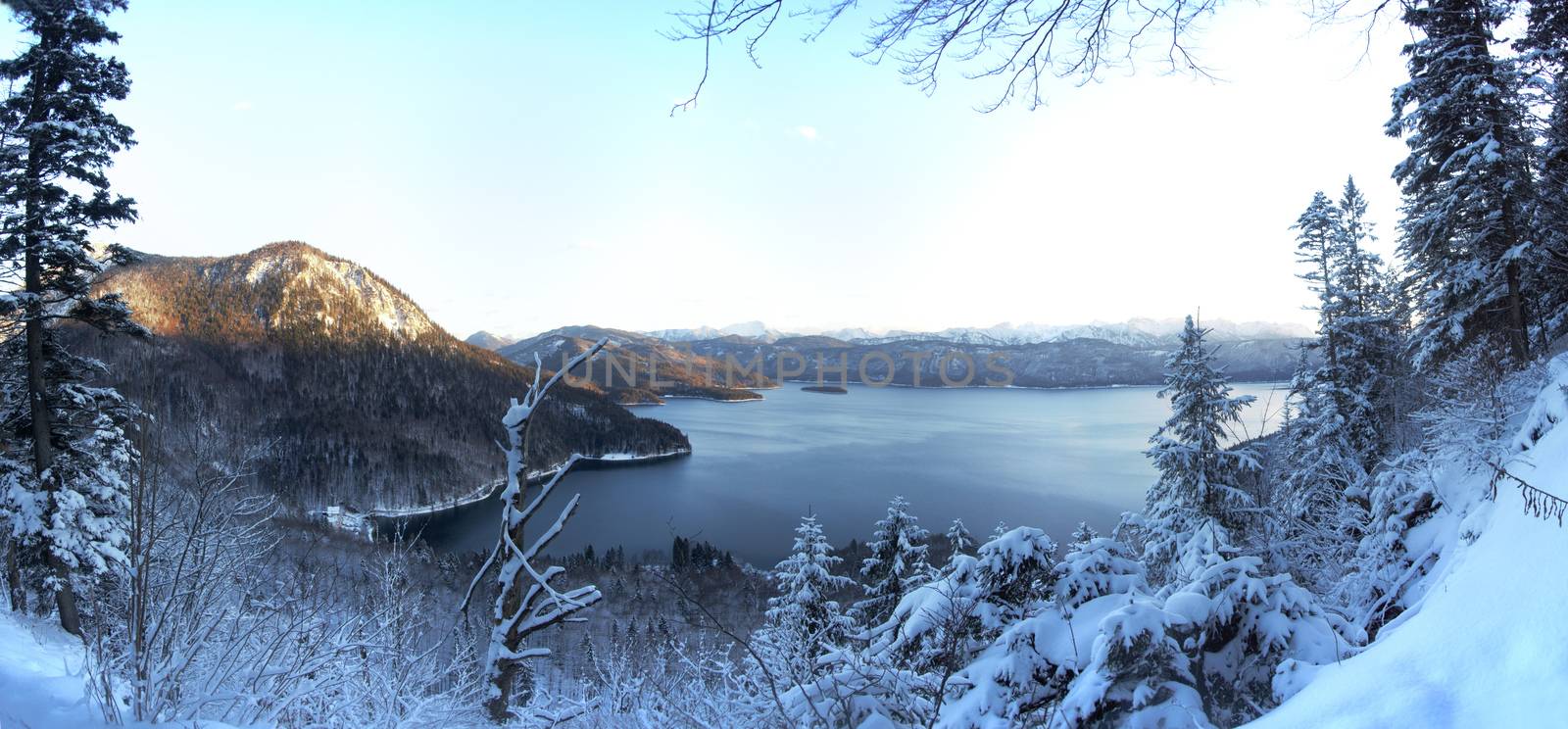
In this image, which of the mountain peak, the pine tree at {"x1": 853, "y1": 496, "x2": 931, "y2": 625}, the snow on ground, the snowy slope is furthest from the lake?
the mountain peak

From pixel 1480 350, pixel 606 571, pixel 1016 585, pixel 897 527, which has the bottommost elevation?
pixel 606 571

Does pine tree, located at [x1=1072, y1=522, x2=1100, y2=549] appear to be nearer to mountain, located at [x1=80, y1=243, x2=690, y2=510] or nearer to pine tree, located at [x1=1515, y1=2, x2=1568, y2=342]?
pine tree, located at [x1=1515, y1=2, x2=1568, y2=342]

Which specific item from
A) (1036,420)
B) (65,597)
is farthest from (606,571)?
(1036,420)

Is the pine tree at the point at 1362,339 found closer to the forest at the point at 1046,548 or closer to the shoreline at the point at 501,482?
the forest at the point at 1046,548

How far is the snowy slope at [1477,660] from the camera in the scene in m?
1.67

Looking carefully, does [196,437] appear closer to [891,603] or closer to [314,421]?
[891,603]

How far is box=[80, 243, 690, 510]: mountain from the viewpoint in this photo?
3152 inches

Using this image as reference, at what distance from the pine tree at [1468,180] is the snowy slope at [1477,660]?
1038 cm

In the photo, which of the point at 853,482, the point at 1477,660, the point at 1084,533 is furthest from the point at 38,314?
the point at 853,482

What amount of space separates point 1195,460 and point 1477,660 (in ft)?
Answer: 35.6

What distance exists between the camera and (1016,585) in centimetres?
415

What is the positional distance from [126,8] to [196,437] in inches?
361

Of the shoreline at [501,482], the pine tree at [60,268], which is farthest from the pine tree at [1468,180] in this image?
the shoreline at [501,482]

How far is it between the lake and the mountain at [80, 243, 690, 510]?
1276 cm
